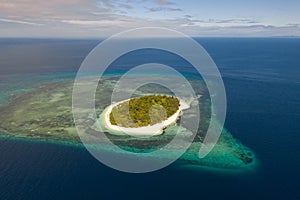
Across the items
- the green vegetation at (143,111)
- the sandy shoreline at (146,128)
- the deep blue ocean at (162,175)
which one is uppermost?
the green vegetation at (143,111)

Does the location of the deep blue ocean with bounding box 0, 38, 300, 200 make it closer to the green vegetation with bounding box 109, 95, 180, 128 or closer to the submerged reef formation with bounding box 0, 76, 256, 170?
the submerged reef formation with bounding box 0, 76, 256, 170

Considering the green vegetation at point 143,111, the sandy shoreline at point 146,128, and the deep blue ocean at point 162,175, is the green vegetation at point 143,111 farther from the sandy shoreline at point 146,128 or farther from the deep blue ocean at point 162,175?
the deep blue ocean at point 162,175

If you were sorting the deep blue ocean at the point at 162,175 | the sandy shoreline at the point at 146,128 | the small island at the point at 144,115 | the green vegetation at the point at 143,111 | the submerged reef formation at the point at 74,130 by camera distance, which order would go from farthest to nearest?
the green vegetation at the point at 143,111 → the small island at the point at 144,115 → the sandy shoreline at the point at 146,128 → the submerged reef formation at the point at 74,130 → the deep blue ocean at the point at 162,175

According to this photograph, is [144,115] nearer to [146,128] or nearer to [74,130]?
[146,128]

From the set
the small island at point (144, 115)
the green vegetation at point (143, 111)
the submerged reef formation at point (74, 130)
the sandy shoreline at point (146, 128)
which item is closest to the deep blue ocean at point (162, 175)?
the submerged reef formation at point (74, 130)

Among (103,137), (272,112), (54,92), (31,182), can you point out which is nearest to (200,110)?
(272,112)

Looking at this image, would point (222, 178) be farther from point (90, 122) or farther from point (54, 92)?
point (54, 92)

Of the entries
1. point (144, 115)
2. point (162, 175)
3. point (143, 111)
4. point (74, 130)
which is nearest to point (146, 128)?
point (144, 115)

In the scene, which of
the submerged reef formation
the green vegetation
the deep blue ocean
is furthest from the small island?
the deep blue ocean
